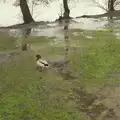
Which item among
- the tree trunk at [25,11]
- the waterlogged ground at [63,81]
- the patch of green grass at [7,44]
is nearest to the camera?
the waterlogged ground at [63,81]

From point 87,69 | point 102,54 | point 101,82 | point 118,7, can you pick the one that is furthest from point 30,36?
point 118,7

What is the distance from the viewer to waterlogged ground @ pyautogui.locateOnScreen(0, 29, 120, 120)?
11.8m

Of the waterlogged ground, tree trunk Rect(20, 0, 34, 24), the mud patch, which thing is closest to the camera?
the waterlogged ground

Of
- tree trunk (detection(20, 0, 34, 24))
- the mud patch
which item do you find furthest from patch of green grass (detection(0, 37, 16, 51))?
tree trunk (detection(20, 0, 34, 24))

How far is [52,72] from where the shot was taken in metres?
15.9

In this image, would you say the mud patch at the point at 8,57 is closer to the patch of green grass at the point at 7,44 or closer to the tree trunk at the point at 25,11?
the patch of green grass at the point at 7,44

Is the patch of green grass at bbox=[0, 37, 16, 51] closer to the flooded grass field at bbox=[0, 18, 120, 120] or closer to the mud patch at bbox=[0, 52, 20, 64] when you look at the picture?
the flooded grass field at bbox=[0, 18, 120, 120]

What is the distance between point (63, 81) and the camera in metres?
14.7

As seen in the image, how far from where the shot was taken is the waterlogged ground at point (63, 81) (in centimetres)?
1177

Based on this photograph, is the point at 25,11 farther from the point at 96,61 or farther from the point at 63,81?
the point at 63,81

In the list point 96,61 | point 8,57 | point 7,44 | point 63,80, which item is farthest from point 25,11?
point 63,80

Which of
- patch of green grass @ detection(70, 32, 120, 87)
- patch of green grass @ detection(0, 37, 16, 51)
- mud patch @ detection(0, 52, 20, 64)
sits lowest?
→ patch of green grass @ detection(0, 37, 16, 51)

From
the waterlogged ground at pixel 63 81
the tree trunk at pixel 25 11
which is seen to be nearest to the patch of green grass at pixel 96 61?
the waterlogged ground at pixel 63 81

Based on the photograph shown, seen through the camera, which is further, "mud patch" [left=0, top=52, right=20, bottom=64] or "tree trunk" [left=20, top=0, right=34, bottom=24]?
"tree trunk" [left=20, top=0, right=34, bottom=24]
